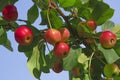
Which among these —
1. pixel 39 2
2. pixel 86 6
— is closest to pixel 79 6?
pixel 86 6

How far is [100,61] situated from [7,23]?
56cm

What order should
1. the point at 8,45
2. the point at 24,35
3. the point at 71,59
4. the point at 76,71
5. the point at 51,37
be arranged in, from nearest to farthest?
the point at 51,37 → the point at 24,35 → the point at 71,59 → the point at 76,71 → the point at 8,45

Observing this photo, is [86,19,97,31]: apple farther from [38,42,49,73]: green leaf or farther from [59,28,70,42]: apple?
[38,42,49,73]: green leaf

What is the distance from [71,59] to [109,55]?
20 cm

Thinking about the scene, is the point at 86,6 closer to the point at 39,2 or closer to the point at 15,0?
the point at 39,2

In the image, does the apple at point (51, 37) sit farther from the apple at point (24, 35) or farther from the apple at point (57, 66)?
the apple at point (57, 66)

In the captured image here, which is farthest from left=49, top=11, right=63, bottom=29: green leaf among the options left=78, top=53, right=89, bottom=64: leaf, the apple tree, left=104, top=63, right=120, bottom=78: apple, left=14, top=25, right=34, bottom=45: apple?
left=104, top=63, right=120, bottom=78: apple

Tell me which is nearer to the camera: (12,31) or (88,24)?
(88,24)

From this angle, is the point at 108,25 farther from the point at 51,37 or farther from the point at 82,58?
the point at 51,37

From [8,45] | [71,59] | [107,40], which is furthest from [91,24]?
[8,45]

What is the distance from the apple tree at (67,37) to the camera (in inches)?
70.0

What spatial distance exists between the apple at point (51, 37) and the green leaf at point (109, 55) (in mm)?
235

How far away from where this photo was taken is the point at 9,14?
1.84 metres

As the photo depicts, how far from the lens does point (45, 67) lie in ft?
6.42
